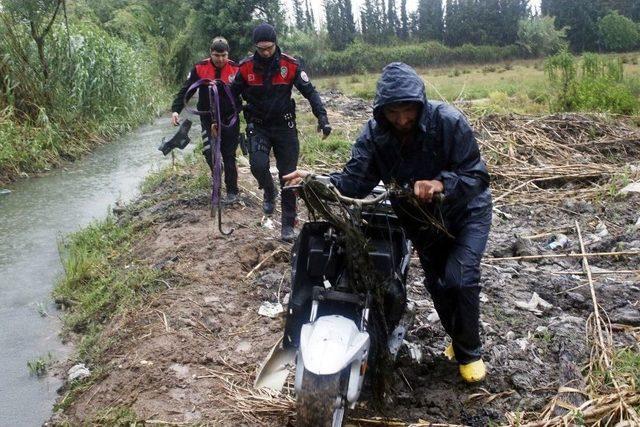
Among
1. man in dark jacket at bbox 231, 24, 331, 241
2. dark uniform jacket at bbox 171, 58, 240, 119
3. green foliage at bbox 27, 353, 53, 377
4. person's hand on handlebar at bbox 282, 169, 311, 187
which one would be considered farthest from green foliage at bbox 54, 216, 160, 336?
person's hand on handlebar at bbox 282, 169, 311, 187

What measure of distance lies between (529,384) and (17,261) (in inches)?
213

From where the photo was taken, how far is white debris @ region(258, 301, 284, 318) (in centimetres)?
453

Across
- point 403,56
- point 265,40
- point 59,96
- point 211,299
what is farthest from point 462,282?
point 403,56

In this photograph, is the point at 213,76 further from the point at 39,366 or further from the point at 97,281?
the point at 39,366

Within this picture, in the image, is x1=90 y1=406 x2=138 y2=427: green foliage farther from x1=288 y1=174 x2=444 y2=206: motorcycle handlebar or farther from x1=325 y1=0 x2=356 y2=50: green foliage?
x1=325 y1=0 x2=356 y2=50: green foliage

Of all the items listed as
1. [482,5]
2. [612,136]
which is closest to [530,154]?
[612,136]

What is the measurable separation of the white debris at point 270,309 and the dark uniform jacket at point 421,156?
1.57m

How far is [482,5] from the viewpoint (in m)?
50.3

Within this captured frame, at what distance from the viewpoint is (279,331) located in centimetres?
425

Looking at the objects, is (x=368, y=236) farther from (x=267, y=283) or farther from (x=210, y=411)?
(x=267, y=283)

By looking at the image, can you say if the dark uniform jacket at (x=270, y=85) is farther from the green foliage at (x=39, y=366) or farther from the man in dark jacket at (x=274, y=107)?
the green foliage at (x=39, y=366)

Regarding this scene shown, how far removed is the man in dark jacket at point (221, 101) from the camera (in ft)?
21.9

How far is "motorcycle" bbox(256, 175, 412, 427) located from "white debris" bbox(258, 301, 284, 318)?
1221 mm

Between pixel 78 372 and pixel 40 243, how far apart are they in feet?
11.2
